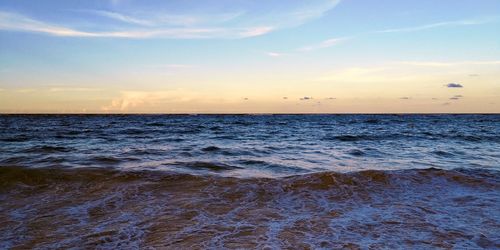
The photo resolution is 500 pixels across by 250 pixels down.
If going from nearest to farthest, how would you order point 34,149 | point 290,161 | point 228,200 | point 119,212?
point 119,212
point 228,200
point 290,161
point 34,149

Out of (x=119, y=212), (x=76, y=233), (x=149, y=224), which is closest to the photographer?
(x=76, y=233)

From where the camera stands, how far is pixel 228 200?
23.1 ft

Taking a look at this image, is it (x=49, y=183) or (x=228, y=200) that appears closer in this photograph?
(x=228, y=200)

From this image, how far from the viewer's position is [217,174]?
9727 millimetres

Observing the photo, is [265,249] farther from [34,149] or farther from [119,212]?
[34,149]

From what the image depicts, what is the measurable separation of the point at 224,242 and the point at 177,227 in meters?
1.00

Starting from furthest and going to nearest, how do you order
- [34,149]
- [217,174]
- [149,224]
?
1. [34,149]
2. [217,174]
3. [149,224]

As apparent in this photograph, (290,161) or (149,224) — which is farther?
(290,161)

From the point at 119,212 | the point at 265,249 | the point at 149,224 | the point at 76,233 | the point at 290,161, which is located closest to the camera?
the point at 265,249

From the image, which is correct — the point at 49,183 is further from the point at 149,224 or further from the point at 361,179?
the point at 361,179

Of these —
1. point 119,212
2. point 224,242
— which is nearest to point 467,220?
point 224,242

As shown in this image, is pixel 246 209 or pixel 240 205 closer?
pixel 246 209

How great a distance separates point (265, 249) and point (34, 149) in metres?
14.4

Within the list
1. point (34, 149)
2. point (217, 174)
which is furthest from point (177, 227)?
point (34, 149)
